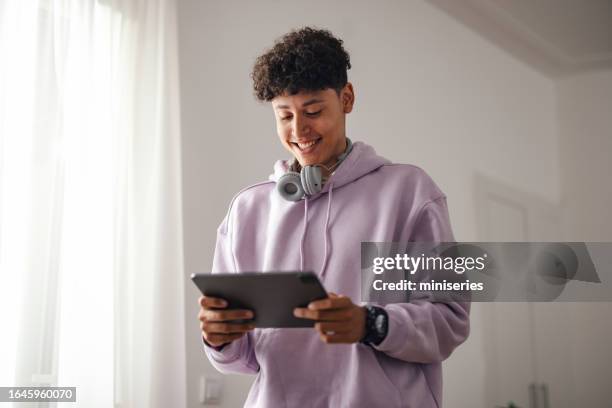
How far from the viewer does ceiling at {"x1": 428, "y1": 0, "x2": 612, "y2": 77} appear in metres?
2.93

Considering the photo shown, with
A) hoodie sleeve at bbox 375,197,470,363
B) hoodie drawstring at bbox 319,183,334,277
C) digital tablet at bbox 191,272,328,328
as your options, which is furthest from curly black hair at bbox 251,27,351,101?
digital tablet at bbox 191,272,328,328

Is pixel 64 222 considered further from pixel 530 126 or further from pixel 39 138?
pixel 530 126

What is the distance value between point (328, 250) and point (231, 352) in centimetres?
28

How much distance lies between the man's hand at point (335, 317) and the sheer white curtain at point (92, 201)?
3.33 feet

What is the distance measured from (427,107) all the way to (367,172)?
5.40 ft

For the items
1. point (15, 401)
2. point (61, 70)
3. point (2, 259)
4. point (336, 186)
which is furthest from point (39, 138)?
point (336, 186)

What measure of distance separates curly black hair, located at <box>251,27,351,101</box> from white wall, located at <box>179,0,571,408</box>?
1.18 meters

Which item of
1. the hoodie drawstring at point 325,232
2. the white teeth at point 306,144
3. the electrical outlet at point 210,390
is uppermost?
the white teeth at point 306,144

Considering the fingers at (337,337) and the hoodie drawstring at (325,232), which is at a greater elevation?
the hoodie drawstring at (325,232)

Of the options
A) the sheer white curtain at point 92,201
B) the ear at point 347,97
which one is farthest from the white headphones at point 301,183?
the sheer white curtain at point 92,201

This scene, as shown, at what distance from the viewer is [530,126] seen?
2939 mm

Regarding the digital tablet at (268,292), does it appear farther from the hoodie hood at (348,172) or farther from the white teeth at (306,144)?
the white teeth at (306,144)

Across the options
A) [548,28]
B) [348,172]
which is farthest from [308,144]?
[548,28]

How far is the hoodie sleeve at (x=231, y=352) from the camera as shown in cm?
134
